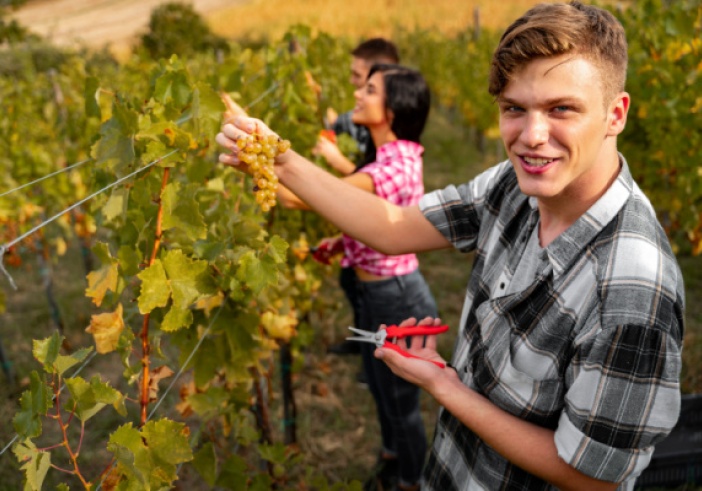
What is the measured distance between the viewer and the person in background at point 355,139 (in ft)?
8.97

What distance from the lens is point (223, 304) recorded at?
1.73 meters

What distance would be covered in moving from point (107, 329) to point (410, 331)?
0.75 meters

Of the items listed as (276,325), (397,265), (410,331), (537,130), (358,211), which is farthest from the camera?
(397,265)

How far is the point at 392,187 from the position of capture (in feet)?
7.84

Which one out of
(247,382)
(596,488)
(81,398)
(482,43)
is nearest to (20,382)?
(247,382)

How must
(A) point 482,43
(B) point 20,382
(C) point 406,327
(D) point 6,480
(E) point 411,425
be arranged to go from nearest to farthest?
(C) point 406,327 → (E) point 411,425 → (D) point 6,480 → (B) point 20,382 → (A) point 482,43

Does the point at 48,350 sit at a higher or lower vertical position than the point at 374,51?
lower

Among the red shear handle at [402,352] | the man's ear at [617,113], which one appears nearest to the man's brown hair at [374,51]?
the red shear handle at [402,352]

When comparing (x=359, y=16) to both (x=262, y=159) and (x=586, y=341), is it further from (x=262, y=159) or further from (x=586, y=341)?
(x=586, y=341)

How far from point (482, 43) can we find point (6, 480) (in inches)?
346

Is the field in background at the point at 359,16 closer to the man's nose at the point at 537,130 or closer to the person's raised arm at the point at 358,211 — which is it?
the person's raised arm at the point at 358,211

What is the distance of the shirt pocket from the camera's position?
1230 millimetres

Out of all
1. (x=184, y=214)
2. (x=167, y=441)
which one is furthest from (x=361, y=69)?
(x=167, y=441)

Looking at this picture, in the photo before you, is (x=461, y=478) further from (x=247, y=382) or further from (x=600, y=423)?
(x=247, y=382)
